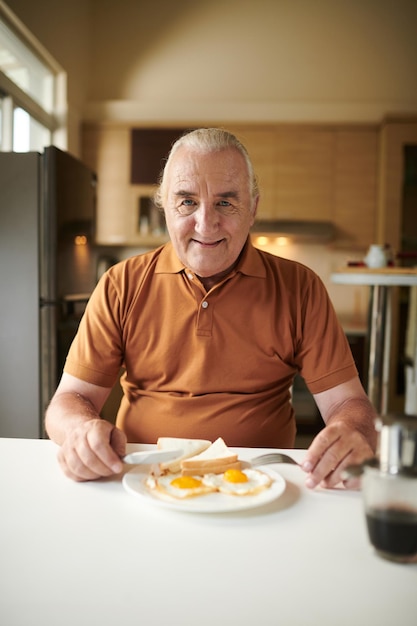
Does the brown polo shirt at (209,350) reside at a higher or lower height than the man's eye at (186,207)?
lower

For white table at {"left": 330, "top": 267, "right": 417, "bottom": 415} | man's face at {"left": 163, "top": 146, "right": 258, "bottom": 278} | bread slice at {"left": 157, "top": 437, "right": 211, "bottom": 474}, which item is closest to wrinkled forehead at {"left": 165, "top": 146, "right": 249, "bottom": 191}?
man's face at {"left": 163, "top": 146, "right": 258, "bottom": 278}

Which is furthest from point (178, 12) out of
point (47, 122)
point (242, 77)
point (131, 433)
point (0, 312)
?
point (131, 433)

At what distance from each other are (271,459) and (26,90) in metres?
3.79

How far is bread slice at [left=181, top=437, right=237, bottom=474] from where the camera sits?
2.90 ft

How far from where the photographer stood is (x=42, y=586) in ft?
1.98

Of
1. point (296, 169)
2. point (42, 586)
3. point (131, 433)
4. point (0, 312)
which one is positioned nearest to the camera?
point (42, 586)

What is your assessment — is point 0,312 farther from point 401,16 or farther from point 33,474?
point 401,16

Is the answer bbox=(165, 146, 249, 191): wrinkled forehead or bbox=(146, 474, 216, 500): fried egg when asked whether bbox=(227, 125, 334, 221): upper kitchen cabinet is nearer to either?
bbox=(165, 146, 249, 191): wrinkled forehead

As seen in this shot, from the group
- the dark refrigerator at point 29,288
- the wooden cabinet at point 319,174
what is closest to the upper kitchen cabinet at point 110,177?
the wooden cabinet at point 319,174

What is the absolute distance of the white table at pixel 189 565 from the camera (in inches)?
22.1

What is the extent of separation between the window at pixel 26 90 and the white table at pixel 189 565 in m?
3.16

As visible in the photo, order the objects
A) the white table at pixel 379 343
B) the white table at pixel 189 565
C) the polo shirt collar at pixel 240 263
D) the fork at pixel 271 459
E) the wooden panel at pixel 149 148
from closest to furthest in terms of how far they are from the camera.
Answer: the white table at pixel 189 565 < the fork at pixel 271 459 < the polo shirt collar at pixel 240 263 < the white table at pixel 379 343 < the wooden panel at pixel 149 148

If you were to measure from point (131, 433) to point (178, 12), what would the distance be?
178 inches

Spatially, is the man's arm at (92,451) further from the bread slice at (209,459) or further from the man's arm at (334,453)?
the man's arm at (334,453)
